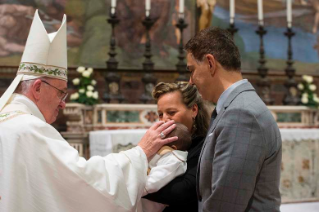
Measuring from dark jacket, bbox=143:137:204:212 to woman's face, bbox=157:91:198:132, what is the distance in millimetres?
262

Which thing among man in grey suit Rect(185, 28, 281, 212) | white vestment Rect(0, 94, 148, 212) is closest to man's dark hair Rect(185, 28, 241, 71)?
man in grey suit Rect(185, 28, 281, 212)

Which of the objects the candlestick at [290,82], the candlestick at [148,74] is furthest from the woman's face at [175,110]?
the candlestick at [290,82]

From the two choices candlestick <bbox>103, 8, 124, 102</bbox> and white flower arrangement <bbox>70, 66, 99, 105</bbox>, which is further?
candlestick <bbox>103, 8, 124, 102</bbox>

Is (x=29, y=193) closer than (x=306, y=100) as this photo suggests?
Yes

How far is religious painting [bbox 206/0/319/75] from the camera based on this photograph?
8070mm

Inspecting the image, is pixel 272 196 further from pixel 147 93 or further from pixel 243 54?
pixel 243 54

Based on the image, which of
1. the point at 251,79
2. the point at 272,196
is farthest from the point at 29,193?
the point at 251,79

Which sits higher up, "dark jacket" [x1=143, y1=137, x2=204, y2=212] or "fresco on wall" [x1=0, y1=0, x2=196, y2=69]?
"fresco on wall" [x1=0, y1=0, x2=196, y2=69]

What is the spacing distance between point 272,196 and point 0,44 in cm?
552

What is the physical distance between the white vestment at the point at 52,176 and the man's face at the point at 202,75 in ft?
1.81

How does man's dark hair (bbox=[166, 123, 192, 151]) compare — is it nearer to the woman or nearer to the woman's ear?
the woman

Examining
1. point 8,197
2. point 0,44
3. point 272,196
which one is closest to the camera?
point 272,196

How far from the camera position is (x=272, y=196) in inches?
78.3

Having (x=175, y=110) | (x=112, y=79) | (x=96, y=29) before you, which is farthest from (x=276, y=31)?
(x=175, y=110)
